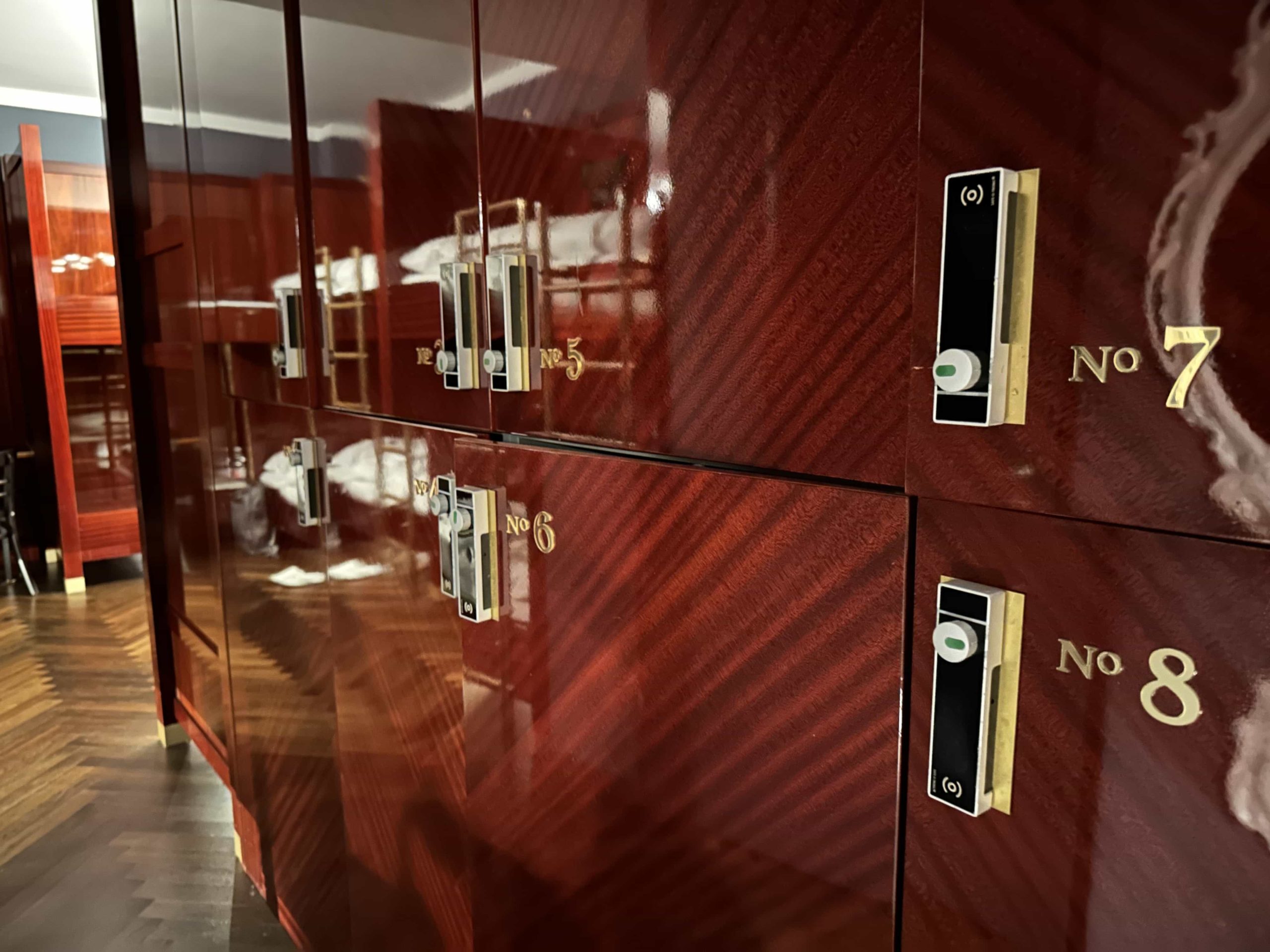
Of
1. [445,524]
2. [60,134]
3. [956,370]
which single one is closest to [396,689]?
[445,524]

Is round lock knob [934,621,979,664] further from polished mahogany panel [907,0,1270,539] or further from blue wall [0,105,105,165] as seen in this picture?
blue wall [0,105,105,165]

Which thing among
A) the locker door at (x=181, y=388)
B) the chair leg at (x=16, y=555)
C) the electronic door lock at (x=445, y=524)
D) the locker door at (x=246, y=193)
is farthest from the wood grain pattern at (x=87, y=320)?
the electronic door lock at (x=445, y=524)

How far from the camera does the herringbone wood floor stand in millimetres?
1973

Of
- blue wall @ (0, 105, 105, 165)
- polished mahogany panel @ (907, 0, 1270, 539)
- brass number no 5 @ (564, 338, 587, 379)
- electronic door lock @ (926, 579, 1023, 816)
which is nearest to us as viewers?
polished mahogany panel @ (907, 0, 1270, 539)

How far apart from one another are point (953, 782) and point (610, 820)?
0.40 m

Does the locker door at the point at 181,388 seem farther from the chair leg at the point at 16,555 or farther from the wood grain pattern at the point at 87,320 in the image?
the wood grain pattern at the point at 87,320

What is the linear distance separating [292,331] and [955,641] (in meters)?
1.25

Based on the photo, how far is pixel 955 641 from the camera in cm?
53

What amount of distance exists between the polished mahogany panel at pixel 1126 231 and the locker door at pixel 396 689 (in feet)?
2.33

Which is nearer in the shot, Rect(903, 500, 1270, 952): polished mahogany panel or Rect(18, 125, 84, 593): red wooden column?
Rect(903, 500, 1270, 952): polished mahogany panel

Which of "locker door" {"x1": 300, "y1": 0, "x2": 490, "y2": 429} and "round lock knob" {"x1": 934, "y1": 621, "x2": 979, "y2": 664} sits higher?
"locker door" {"x1": 300, "y1": 0, "x2": 490, "y2": 429}

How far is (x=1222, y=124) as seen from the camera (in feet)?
1.33

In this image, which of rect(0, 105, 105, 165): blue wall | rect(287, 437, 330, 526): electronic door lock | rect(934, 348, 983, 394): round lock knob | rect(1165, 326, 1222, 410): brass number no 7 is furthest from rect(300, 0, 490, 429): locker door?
rect(0, 105, 105, 165): blue wall

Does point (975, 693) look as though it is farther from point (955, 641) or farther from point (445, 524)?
point (445, 524)
